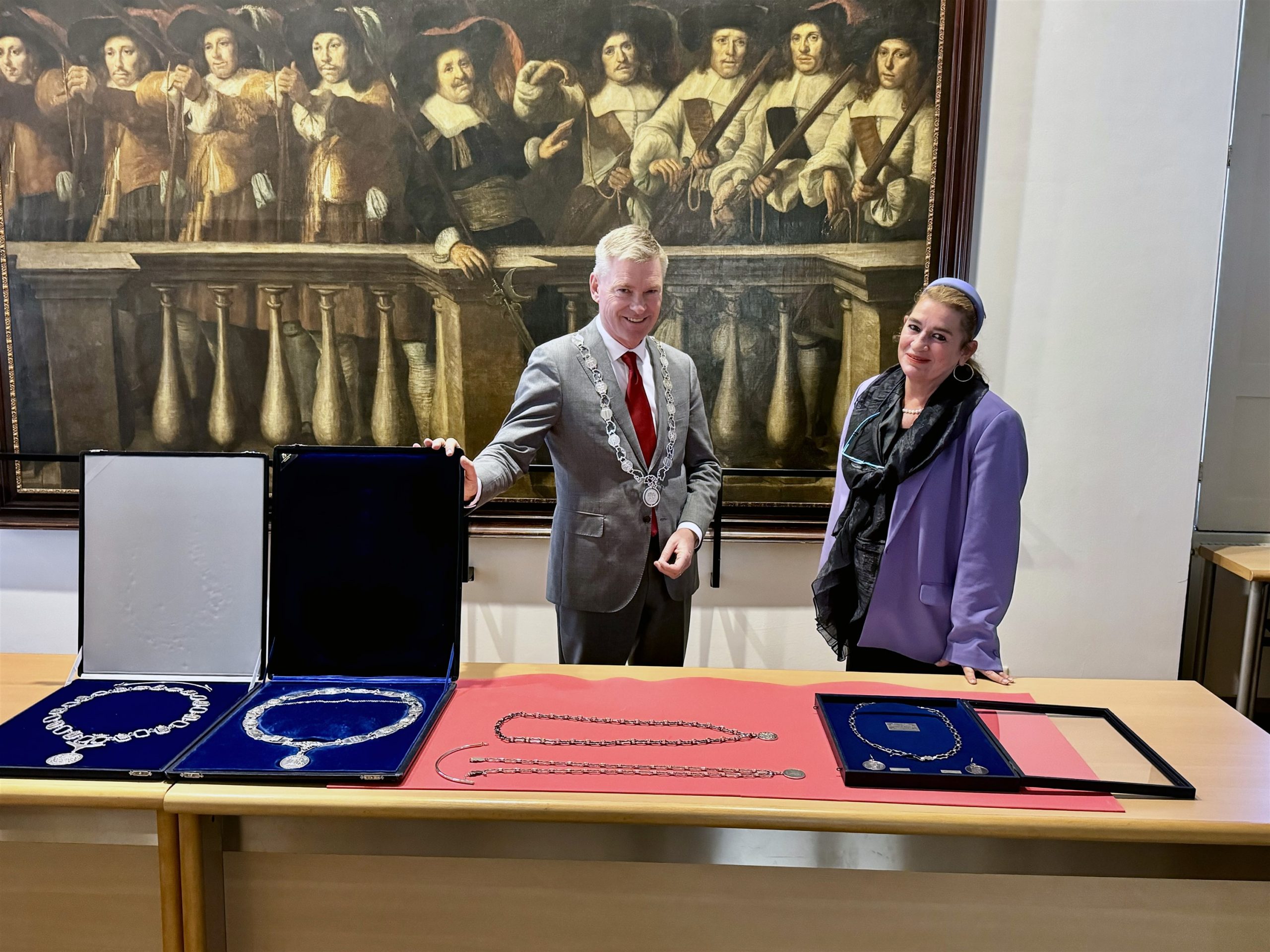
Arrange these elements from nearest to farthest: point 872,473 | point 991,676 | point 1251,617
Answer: point 991,676
point 872,473
point 1251,617

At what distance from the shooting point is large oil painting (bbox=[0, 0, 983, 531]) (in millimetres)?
3006

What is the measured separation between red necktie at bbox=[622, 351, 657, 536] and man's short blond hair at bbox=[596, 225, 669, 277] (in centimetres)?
26

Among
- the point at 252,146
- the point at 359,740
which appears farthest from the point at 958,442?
the point at 252,146

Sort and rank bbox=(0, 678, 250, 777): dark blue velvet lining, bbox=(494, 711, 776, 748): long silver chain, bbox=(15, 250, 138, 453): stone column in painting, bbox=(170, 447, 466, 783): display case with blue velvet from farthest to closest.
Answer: bbox=(15, 250, 138, 453): stone column in painting
bbox=(170, 447, 466, 783): display case with blue velvet
bbox=(494, 711, 776, 748): long silver chain
bbox=(0, 678, 250, 777): dark blue velvet lining

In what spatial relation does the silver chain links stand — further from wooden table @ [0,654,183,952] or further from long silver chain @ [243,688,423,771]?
wooden table @ [0,654,183,952]

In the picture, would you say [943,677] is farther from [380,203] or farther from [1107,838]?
[380,203]

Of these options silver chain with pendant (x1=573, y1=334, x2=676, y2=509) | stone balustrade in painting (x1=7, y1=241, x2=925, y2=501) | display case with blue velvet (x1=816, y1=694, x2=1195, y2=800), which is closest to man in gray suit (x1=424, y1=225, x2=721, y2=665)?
silver chain with pendant (x1=573, y1=334, x2=676, y2=509)

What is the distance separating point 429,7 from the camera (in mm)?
2996

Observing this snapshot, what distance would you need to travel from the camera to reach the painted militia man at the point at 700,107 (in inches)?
118

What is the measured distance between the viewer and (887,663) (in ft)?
6.75

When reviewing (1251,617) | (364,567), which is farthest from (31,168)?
(1251,617)

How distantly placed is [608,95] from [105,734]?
103 inches

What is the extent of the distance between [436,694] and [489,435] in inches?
70.4

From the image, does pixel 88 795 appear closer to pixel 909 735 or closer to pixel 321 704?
pixel 321 704
